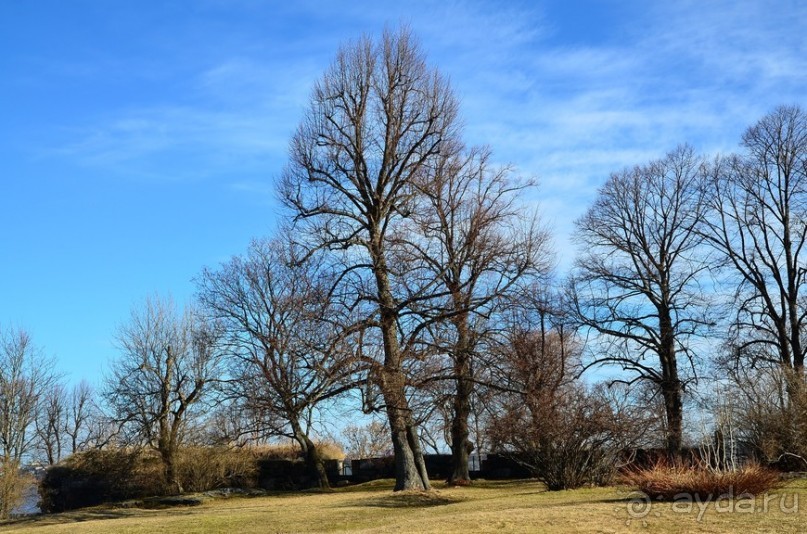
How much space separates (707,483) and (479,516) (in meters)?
4.08

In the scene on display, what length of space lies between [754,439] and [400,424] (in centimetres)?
994

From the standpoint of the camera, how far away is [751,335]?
101 ft

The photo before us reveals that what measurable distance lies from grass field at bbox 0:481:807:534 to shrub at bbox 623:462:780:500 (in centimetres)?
35

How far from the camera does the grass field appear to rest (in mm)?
11648

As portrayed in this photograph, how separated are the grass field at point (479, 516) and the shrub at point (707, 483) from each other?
13.7 inches

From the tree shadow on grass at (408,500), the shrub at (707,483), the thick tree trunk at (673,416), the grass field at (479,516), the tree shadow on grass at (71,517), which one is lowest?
the tree shadow on grass at (71,517)

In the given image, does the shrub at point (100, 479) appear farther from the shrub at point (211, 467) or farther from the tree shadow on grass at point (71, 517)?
the tree shadow on grass at point (71, 517)

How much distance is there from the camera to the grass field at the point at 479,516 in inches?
459

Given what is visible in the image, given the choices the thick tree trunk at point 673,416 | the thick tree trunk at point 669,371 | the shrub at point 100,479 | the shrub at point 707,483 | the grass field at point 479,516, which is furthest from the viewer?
the shrub at point 100,479

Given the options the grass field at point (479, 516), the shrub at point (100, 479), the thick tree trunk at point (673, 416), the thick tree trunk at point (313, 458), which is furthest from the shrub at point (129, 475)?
the thick tree trunk at point (673, 416)

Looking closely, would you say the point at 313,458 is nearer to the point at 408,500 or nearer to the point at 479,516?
the point at 408,500

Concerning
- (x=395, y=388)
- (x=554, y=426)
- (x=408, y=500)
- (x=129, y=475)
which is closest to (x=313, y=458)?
(x=129, y=475)

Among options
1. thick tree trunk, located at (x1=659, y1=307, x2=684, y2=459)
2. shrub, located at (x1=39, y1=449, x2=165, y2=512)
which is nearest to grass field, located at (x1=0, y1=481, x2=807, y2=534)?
shrub, located at (x1=39, y1=449, x2=165, y2=512)

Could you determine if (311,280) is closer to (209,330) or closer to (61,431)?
(209,330)
